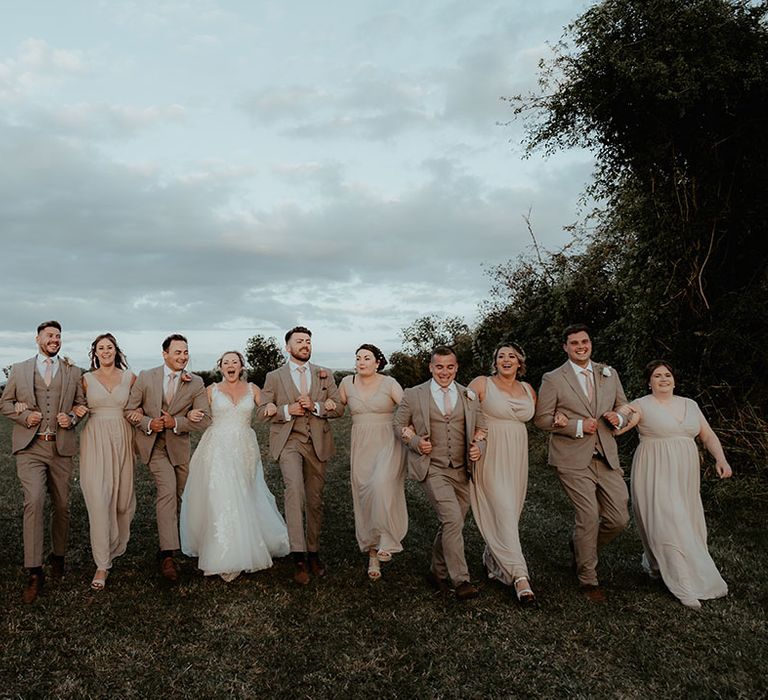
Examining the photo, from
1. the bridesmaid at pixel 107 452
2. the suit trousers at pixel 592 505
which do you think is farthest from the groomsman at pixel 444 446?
the bridesmaid at pixel 107 452

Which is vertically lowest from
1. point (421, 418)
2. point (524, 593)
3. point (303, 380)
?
point (524, 593)

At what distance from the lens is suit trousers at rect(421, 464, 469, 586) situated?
241 inches

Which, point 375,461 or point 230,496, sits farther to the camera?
point 375,461

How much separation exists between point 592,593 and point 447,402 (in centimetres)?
205

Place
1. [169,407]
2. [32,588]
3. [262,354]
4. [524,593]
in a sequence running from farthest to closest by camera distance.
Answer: [262,354], [169,407], [32,588], [524,593]

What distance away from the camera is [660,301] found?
11125 mm

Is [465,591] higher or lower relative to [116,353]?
lower

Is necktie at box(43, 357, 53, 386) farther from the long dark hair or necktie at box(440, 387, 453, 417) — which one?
necktie at box(440, 387, 453, 417)

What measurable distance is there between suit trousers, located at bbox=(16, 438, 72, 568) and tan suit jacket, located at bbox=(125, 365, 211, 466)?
732 millimetres

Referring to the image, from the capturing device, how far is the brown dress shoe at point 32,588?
605 cm

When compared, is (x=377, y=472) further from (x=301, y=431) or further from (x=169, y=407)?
(x=169, y=407)

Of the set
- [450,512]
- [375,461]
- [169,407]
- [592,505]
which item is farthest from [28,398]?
[592,505]

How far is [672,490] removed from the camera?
637 centimetres

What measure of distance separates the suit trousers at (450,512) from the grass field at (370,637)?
251 mm
